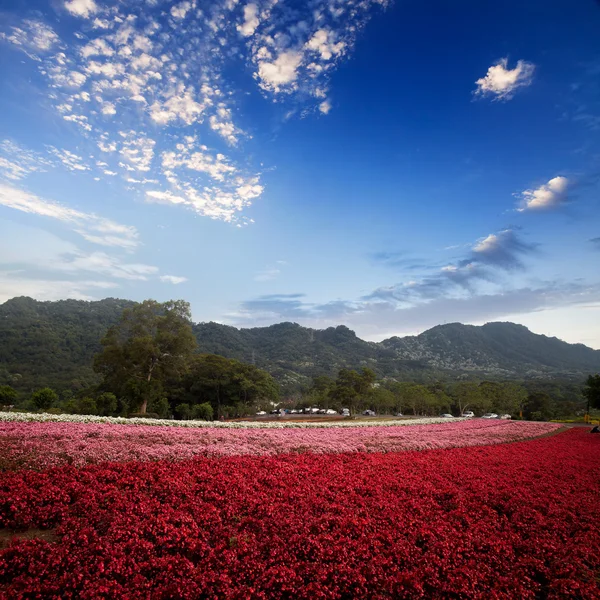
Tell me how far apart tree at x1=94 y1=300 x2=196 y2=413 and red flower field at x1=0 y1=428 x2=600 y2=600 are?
26309mm

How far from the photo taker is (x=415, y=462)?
11.1 m

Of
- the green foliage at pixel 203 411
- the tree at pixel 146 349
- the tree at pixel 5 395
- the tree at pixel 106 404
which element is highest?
the tree at pixel 146 349

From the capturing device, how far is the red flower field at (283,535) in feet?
13.7

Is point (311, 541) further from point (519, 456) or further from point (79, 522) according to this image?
point (519, 456)

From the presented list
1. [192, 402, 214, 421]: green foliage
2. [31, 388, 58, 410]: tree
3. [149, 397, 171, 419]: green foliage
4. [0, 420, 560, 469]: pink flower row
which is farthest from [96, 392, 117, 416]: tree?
[0, 420, 560, 469]: pink flower row

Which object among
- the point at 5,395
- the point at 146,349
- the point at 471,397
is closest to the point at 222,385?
the point at 146,349

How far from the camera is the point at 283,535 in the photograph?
5316mm

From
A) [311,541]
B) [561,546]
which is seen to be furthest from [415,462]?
[311,541]

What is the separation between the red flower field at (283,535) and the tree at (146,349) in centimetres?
2631

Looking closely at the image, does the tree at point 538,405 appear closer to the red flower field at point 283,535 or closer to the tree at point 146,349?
the tree at point 146,349

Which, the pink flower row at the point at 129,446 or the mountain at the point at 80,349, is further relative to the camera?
the mountain at the point at 80,349

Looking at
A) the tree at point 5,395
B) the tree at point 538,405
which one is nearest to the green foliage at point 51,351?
the tree at point 5,395

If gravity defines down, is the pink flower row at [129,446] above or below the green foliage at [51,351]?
below

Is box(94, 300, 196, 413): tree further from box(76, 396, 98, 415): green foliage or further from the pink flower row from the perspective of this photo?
the pink flower row
